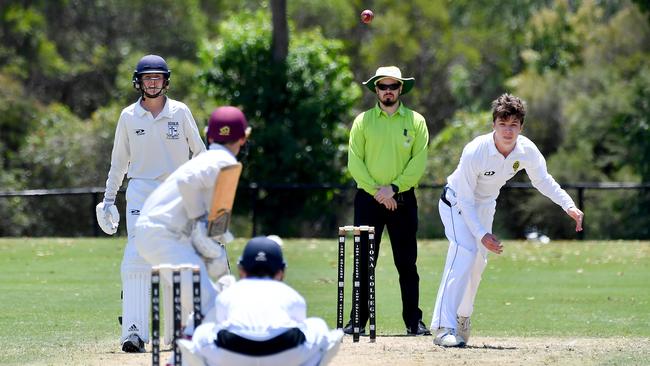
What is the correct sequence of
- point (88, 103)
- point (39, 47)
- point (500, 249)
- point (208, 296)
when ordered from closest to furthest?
point (208, 296) → point (500, 249) → point (39, 47) → point (88, 103)

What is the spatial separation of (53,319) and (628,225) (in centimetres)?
1570

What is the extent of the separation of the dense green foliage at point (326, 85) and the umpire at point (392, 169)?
14154 mm

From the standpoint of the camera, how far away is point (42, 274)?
16359 millimetres

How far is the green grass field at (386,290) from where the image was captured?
1147 cm

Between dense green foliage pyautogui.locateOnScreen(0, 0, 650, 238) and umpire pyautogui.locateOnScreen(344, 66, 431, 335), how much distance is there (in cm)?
1415

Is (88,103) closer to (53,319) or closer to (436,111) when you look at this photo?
(436,111)

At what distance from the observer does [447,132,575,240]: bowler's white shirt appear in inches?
393

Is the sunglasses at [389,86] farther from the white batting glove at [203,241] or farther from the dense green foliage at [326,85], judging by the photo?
the dense green foliage at [326,85]

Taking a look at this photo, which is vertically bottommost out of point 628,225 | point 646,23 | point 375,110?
point 628,225

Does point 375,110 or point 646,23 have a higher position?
point 646,23

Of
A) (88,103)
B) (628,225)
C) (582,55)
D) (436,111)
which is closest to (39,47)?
(88,103)

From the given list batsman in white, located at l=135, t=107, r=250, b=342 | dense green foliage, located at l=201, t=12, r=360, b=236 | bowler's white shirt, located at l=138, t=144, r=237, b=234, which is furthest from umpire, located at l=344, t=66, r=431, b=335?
dense green foliage, located at l=201, t=12, r=360, b=236

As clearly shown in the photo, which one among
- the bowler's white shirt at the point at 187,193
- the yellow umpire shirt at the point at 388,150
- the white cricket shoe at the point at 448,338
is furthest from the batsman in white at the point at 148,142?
the white cricket shoe at the point at 448,338

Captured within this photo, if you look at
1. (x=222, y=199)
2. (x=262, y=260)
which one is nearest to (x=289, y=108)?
(x=222, y=199)
